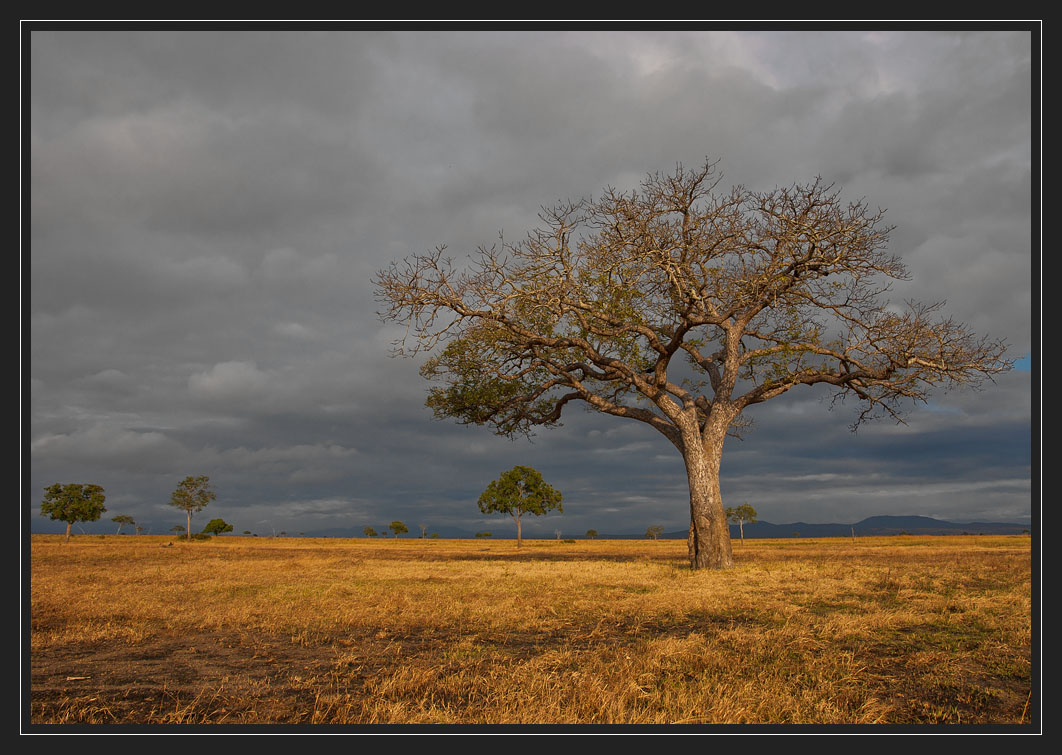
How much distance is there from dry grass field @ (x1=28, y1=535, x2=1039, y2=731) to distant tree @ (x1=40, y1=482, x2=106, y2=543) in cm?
8149

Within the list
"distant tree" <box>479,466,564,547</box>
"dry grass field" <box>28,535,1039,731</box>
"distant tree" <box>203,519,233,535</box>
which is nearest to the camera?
"dry grass field" <box>28,535,1039,731</box>

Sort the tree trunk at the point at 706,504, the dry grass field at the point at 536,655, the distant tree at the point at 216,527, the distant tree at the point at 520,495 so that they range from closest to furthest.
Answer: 1. the dry grass field at the point at 536,655
2. the tree trunk at the point at 706,504
3. the distant tree at the point at 520,495
4. the distant tree at the point at 216,527

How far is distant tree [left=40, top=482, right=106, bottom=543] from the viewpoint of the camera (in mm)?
81375

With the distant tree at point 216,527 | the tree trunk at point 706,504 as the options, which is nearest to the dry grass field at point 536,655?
the tree trunk at point 706,504

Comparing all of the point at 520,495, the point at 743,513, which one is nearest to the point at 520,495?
the point at 520,495

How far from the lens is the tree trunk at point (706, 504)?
22.8 meters

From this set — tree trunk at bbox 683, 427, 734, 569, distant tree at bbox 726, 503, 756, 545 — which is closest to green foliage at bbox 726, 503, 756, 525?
distant tree at bbox 726, 503, 756, 545

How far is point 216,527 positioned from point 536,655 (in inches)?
4935

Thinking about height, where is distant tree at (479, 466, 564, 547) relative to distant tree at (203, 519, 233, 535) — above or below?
above

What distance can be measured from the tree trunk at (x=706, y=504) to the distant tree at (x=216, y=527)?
11317cm

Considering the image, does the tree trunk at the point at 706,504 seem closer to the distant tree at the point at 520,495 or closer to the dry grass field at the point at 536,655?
the dry grass field at the point at 536,655

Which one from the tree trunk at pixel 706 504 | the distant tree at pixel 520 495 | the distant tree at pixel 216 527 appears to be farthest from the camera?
the distant tree at pixel 216 527

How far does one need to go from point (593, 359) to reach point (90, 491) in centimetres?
8760

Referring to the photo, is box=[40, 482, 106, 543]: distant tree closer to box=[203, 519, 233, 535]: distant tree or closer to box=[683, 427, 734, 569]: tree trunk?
box=[203, 519, 233, 535]: distant tree
